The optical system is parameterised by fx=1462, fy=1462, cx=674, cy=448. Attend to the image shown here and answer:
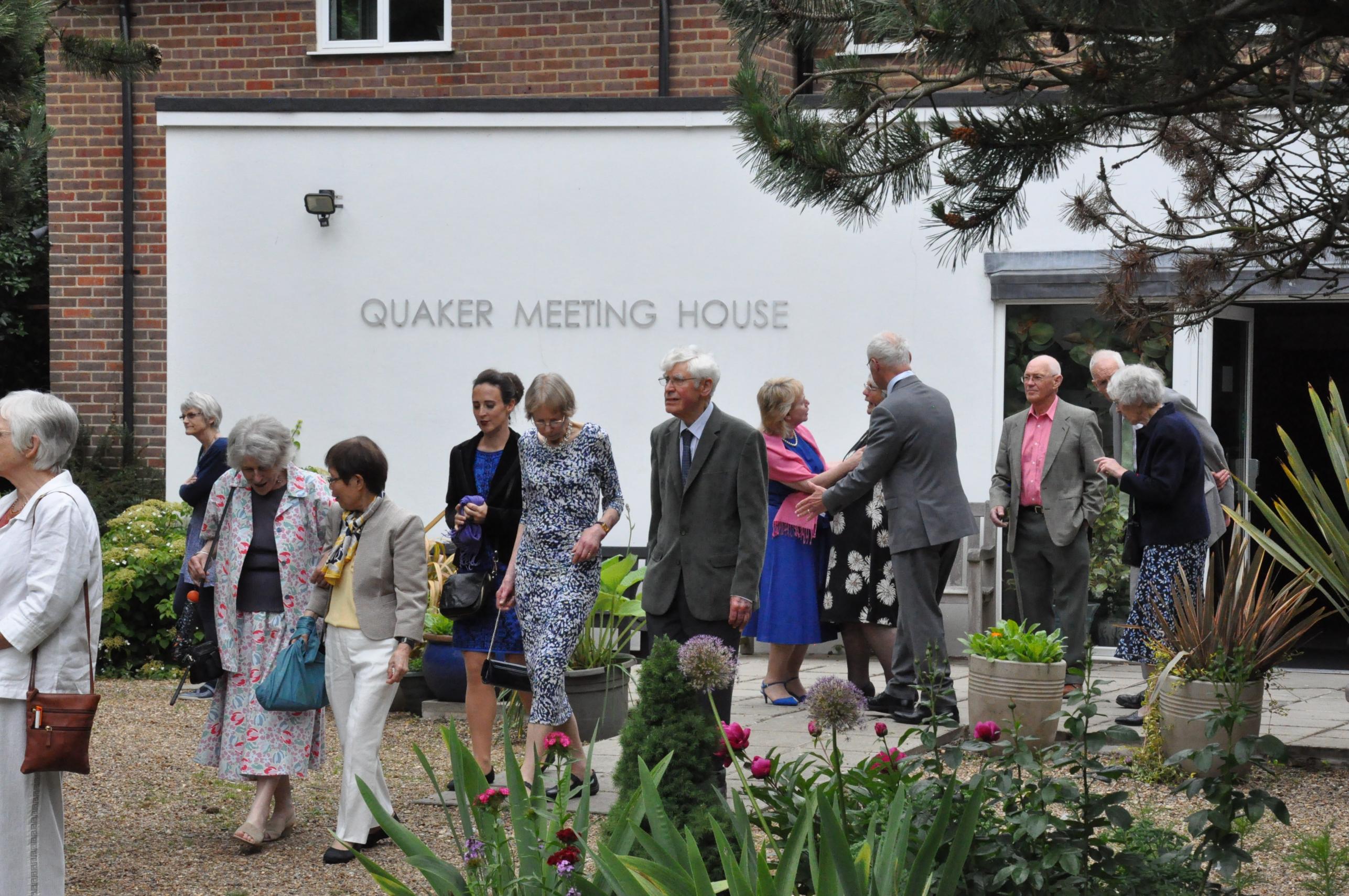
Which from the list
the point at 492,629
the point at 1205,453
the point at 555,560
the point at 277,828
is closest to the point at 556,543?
the point at 555,560

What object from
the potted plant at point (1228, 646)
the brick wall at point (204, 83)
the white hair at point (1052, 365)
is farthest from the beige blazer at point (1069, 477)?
the brick wall at point (204, 83)

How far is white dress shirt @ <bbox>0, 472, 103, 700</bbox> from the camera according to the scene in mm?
4348

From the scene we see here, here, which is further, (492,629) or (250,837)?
(492,629)

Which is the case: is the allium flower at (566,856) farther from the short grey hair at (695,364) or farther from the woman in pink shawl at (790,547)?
the woman in pink shawl at (790,547)

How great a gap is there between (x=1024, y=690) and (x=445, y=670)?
316 cm

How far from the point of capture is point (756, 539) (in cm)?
574

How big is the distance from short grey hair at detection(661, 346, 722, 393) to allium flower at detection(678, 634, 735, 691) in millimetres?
1959

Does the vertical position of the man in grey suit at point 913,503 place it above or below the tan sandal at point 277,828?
above

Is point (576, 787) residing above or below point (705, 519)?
below

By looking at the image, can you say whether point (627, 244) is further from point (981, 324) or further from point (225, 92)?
point (225, 92)

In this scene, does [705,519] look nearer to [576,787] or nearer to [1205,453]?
[576,787]

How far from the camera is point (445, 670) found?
7977mm

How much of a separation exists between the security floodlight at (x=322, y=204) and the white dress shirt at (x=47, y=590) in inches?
268

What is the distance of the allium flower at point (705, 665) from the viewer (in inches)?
156
